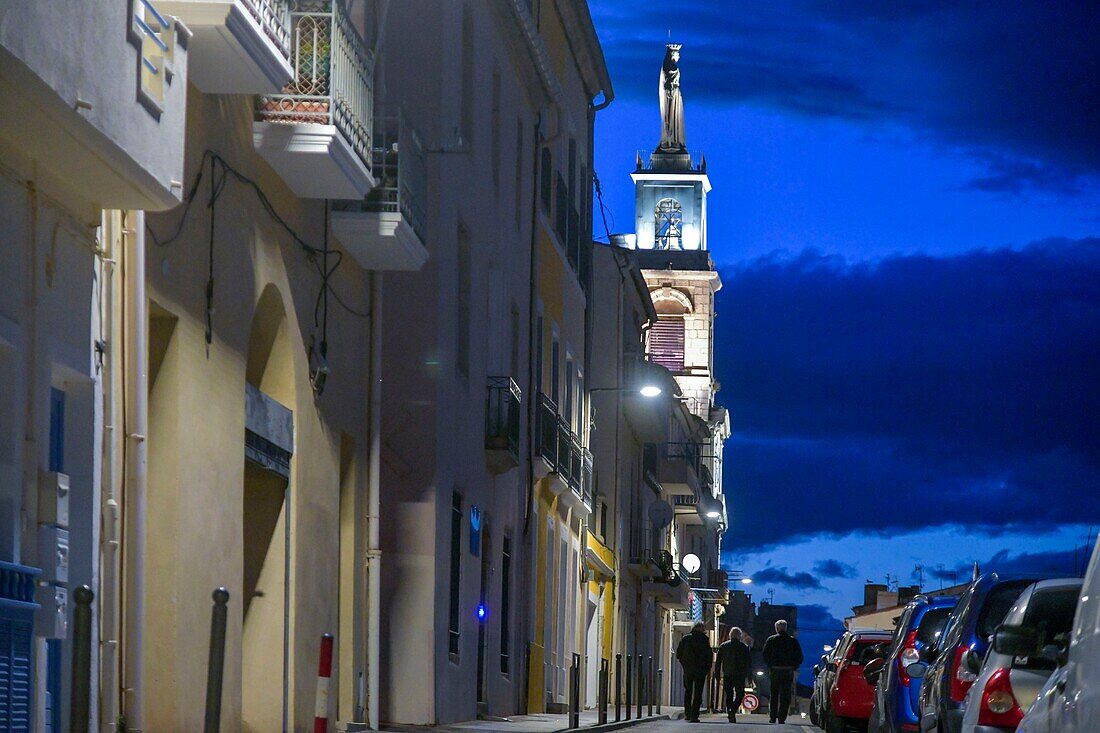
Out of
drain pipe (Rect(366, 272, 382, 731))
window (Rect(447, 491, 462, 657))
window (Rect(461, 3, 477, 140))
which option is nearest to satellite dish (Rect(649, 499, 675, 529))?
window (Rect(447, 491, 462, 657))

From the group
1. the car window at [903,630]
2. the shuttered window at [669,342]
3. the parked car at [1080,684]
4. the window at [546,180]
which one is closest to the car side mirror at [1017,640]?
the parked car at [1080,684]

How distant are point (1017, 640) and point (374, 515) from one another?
504 inches

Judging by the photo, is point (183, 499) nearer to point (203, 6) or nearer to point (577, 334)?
point (203, 6)

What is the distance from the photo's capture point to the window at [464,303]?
83.6ft

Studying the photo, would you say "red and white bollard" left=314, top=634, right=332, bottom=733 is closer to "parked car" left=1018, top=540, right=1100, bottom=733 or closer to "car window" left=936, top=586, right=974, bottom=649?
"parked car" left=1018, top=540, right=1100, bottom=733

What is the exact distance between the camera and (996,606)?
45.7ft

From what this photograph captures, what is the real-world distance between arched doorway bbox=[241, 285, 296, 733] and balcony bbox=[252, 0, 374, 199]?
48.6 inches

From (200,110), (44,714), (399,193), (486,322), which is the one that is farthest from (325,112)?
(486,322)

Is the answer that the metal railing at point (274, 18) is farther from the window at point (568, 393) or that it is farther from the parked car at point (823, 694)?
the window at point (568, 393)

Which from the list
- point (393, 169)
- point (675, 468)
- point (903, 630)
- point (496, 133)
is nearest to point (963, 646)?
point (903, 630)

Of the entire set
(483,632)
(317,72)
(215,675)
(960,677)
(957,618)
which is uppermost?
(317,72)

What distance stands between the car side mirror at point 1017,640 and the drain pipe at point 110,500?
19.2 ft

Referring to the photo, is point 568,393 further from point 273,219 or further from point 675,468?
point 675,468

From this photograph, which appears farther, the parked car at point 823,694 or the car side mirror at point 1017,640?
the parked car at point 823,694
